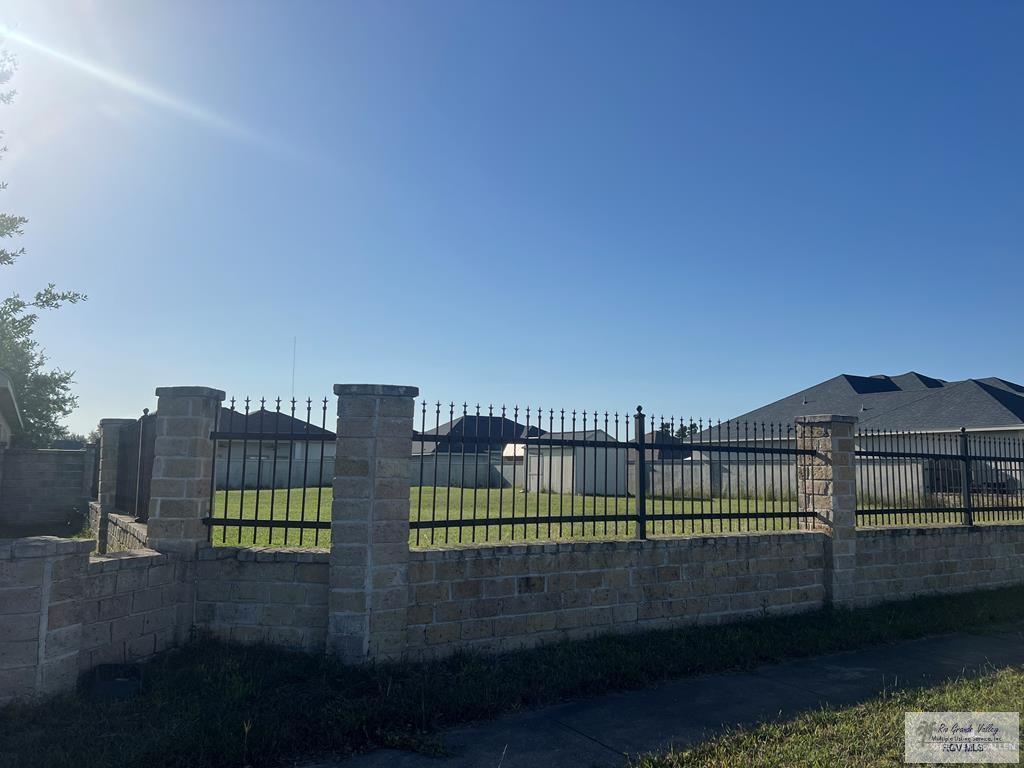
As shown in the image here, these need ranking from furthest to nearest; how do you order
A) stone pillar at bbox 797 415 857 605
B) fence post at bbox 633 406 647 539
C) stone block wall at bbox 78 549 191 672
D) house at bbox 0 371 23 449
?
house at bbox 0 371 23 449, stone pillar at bbox 797 415 857 605, fence post at bbox 633 406 647 539, stone block wall at bbox 78 549 191 672

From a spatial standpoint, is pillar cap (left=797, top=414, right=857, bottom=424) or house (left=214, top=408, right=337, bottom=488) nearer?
house (left=214, top=408, right=337, bottom=488)

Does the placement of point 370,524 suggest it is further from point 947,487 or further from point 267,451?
point 267,451

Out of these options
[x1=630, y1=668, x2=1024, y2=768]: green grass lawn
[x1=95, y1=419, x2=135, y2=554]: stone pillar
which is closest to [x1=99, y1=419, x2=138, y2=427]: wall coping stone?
[x1=95, y1=419, x2=135, y2=554]: stone pillar

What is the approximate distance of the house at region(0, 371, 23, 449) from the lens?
57.7 ft

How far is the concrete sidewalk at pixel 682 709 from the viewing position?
425cm

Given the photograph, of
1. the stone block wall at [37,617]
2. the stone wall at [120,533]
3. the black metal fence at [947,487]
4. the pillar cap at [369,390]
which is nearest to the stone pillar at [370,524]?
the pillar cap at [369,390]

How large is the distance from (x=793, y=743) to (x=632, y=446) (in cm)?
312

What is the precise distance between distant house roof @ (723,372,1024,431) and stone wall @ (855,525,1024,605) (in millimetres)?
8309

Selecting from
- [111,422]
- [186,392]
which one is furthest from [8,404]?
[186,392]

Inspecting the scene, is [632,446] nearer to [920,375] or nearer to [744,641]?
[744,641]

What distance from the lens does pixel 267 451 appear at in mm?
23562

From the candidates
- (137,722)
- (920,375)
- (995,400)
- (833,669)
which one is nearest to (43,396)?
(137,722)

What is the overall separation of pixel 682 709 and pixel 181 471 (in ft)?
14.7

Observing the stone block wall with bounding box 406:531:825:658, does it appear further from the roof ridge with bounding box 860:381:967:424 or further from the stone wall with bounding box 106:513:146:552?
the roof ridge with bounding box 860:381:967:424
